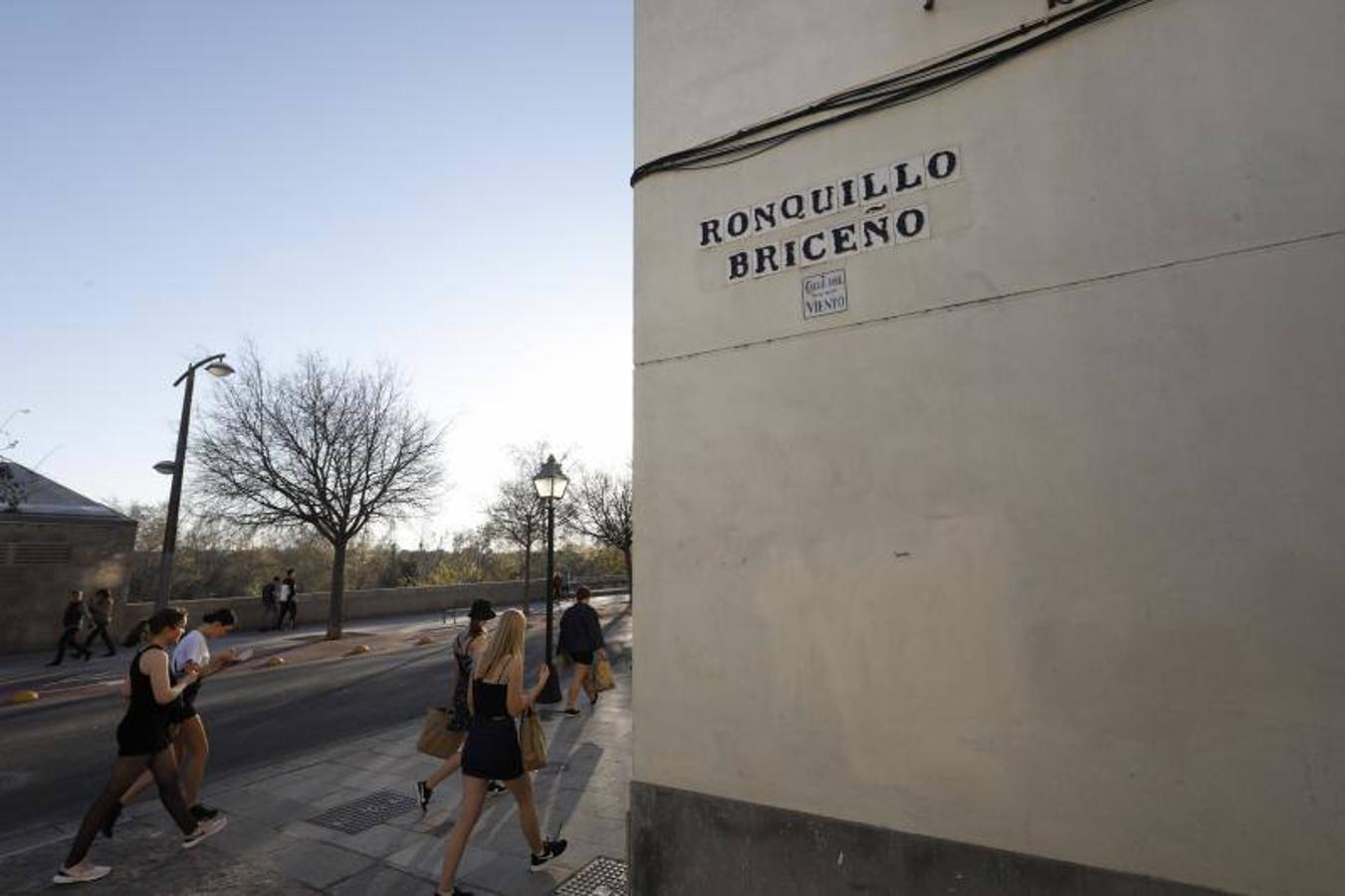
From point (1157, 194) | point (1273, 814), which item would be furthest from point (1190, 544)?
point (1157, 194)

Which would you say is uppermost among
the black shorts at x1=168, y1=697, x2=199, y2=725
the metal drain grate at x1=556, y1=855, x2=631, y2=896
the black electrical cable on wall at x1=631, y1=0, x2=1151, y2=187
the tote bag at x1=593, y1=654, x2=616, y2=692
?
the black electrical cable on wall at x1=631, y1=0, x2=1151, y2=187

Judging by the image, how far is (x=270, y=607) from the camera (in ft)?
69.7

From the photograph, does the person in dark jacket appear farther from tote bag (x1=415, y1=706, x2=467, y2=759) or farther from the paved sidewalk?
tote bag (x1=415, y1=706, x2=467, y2=759)

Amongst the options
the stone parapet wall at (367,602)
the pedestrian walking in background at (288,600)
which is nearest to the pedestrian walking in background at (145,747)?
the stone parapet wall at (367,602)

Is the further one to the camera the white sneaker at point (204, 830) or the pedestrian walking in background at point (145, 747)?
the white sneaker at point (204, 830)

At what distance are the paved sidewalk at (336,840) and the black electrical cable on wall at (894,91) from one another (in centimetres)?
475

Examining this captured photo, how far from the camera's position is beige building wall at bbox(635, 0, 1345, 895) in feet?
8.71

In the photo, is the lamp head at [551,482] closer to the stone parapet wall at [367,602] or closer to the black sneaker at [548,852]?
the black sneaker at [548,852]

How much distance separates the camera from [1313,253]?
271 cm

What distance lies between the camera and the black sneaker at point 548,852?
4496 mm

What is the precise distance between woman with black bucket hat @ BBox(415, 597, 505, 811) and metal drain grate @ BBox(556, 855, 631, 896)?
4.43ft

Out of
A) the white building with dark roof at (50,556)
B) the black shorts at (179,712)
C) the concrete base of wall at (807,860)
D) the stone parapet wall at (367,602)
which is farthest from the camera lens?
the stone parapet wall at (367,602)

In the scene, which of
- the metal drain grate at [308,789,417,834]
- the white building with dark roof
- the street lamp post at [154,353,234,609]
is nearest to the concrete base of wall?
the metal drain grate at [308,789,417,834]

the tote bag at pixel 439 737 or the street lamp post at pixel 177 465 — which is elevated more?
the street lamp post at pixel 177 465
